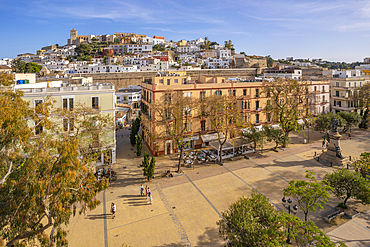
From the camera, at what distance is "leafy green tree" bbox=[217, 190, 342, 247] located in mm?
Answer: 9336

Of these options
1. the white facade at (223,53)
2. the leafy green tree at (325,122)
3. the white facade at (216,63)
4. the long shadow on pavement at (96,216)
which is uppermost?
the white facade at (223,53)

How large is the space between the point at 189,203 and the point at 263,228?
9.19 meters

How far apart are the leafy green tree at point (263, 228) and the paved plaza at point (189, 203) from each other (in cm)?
453

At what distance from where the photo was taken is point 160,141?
30.4 metres

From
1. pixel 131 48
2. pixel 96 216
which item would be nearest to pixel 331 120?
pixel 96 216

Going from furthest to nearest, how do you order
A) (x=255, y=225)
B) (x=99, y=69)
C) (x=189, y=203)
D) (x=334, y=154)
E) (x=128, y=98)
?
(x=99, y=69), (x=128, y=98), (x=334, y=154), (x=189, y=203), (x=255, y=225)

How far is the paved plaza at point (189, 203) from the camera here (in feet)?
47.1

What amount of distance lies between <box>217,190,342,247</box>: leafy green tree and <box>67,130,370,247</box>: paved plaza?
4.53 metres

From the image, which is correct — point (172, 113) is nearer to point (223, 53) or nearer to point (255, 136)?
point (255, 136)

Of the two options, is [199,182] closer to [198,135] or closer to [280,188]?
[280,188]

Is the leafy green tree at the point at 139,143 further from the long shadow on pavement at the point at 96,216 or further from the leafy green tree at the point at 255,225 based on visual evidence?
the leafy green tree at the point at 255,225

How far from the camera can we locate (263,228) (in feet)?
33.5

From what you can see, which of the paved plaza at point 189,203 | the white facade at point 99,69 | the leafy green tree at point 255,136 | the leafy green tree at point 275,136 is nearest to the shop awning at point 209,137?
the leafy green tree at point 255,136

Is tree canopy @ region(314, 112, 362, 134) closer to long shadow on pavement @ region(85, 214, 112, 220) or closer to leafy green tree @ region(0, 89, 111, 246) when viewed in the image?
long shadow on pavement @ region(85, 214, 112, 220)
